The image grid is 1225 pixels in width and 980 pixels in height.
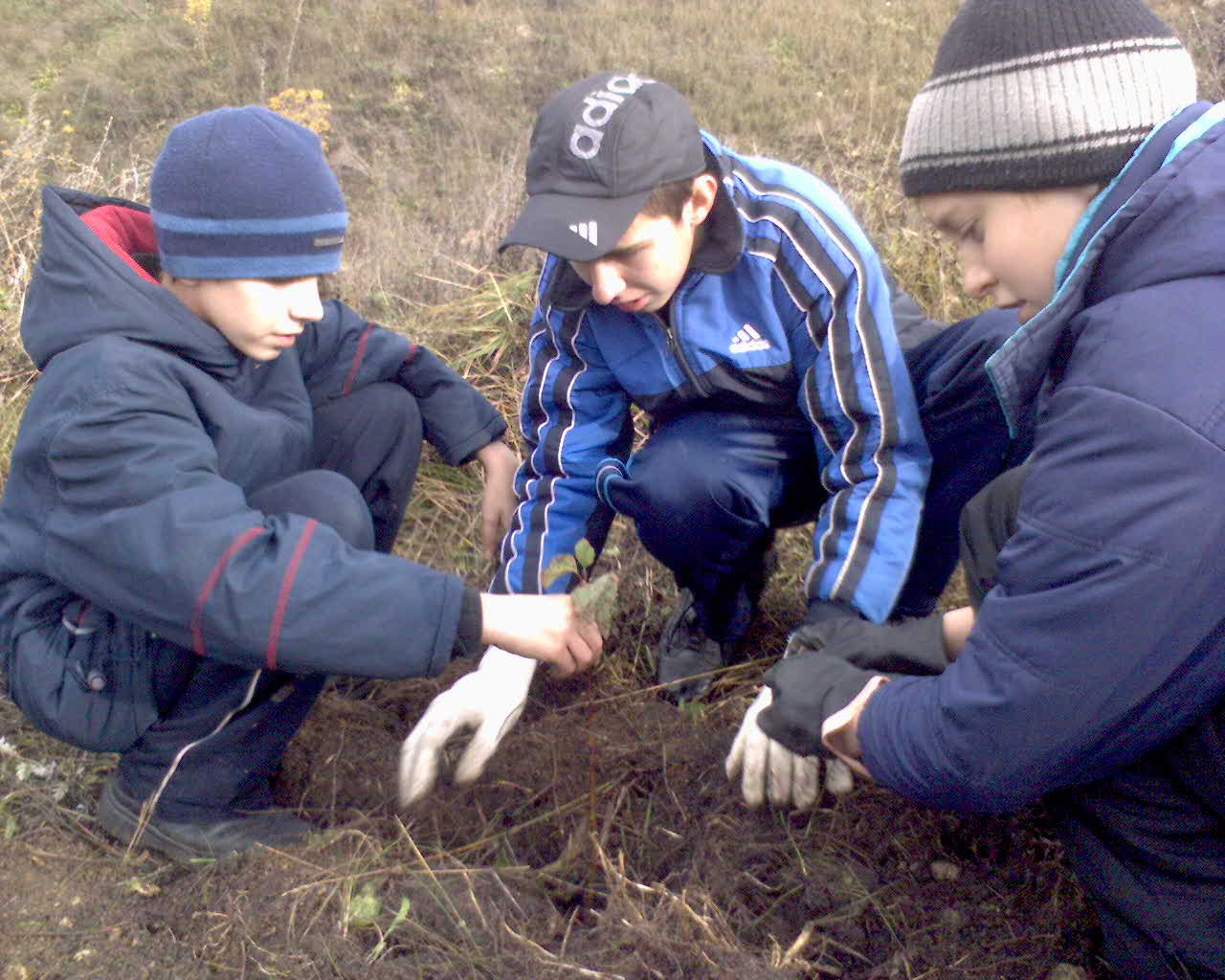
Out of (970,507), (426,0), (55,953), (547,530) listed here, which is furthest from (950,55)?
(426,0)

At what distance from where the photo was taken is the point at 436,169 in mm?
7590

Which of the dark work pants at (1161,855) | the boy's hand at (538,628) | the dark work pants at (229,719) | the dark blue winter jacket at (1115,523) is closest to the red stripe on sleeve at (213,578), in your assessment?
the dark work pants at (229,719)

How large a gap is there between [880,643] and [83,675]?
4.65 ft

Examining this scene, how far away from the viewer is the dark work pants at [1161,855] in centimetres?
140

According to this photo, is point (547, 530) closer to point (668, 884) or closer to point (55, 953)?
point (668, 884)

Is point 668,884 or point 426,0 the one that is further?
point 426,0

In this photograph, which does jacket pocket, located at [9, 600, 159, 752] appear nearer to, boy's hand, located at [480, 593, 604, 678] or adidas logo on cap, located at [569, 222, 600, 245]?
boy's hand, located at [480, 593, 604, 678]

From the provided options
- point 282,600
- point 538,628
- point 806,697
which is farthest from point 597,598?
point 282,600

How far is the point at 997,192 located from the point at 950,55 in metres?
0.21

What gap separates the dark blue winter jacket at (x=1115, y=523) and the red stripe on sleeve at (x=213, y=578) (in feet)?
3.46

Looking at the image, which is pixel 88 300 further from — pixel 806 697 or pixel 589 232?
pixel 806 697

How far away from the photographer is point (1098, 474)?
121cm

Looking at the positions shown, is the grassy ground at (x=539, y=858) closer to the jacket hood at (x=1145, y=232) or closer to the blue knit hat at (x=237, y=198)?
the jacket hood at (x=1145, y=232)

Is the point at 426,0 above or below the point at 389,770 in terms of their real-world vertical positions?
above
